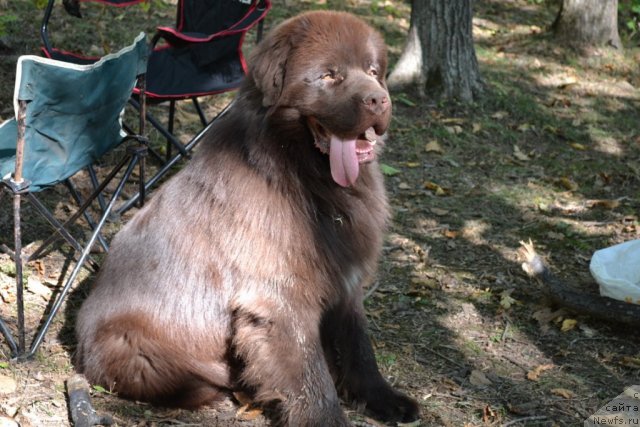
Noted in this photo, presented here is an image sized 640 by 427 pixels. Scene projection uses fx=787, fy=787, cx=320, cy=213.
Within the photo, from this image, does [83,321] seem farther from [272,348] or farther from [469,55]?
[469,55]

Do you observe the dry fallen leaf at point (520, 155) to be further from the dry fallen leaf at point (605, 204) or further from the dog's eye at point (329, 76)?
the dog's eye at point (329, 76)

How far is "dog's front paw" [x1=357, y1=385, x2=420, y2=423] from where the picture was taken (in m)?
3.76

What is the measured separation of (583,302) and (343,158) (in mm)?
2022

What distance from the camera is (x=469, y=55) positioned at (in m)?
7.66

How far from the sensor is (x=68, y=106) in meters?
3.76

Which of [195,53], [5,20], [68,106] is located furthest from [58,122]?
[5,20]

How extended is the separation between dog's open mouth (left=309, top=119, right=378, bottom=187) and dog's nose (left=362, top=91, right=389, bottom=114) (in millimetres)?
143

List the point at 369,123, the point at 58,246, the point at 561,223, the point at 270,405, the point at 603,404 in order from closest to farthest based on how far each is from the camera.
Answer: the point at 369,123, the point at 270,405, the point at 603,404, the point at 58,246, the point at 561,223

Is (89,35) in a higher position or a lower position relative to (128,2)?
lower

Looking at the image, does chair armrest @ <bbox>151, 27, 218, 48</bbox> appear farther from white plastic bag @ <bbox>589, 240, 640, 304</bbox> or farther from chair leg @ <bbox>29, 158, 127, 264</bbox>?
white plastic bag @ <bbox>589, 240, 640, 304</bbox>

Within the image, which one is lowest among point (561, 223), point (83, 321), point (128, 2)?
point (561, 223)

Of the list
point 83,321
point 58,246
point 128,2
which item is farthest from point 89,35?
point 83,321

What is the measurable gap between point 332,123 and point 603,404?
1989mm

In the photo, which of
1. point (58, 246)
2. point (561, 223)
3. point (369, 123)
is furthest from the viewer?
point (561, 223)
